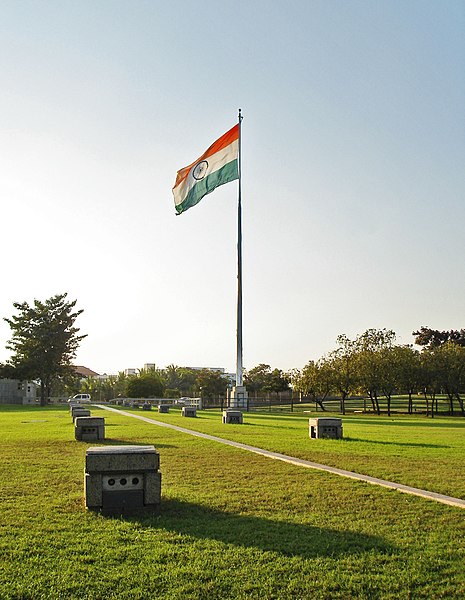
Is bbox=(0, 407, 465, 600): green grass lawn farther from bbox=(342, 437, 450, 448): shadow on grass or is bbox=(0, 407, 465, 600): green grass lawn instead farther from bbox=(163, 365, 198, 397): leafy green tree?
bbox=(163, 365, 198, 397): leafy green tree

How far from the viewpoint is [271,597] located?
4496mm

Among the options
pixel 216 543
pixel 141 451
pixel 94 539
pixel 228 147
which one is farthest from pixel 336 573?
pixel 228 147

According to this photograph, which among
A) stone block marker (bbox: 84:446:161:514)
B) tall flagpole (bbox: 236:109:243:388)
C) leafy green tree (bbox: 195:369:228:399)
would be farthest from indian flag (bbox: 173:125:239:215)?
leafy green tree (bbox: 195:369:228:399)

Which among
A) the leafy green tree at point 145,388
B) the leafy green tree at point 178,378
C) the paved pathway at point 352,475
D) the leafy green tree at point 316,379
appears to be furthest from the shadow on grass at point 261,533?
the leafy green tree at point 178,378

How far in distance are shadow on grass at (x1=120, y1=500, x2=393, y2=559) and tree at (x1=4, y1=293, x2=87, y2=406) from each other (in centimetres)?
5662

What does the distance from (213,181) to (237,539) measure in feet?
112

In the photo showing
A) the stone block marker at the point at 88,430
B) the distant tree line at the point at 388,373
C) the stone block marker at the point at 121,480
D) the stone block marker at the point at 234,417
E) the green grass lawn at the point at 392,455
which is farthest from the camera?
the distant tree line at the point at 388,373

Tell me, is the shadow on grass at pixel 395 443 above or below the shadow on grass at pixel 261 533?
above

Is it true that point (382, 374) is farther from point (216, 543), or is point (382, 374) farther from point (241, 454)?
point (216, 543)

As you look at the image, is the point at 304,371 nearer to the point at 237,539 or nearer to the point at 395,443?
the point at 395,443

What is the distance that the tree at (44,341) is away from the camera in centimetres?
6191

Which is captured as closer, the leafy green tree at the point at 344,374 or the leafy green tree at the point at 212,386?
the leafy green tree at the point at 344,374

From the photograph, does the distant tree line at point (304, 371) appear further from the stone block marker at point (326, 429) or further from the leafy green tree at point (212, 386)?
the stone block marker at point (326, 429)

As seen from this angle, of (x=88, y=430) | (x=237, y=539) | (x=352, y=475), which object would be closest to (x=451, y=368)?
(x=88, y=430)
